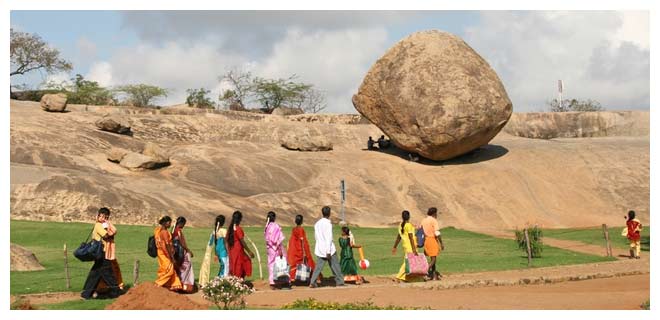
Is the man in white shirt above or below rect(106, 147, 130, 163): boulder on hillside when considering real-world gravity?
below

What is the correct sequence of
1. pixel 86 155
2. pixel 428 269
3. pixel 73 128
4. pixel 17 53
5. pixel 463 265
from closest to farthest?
pixel 428 269, pixel 463 265, pixel 86 155, pixel 73 128, pixel 17 53

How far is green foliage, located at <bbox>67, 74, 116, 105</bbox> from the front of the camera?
190 ft

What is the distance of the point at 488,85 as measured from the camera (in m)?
38.3

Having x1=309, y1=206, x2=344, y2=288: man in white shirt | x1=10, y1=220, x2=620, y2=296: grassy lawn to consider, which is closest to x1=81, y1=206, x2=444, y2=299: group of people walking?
x1=309, y1=206, x2=344, y2=288: man in white shirt

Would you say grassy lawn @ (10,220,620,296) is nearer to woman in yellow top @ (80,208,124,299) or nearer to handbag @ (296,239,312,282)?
woman in yellow top @ (80,208,124,299)

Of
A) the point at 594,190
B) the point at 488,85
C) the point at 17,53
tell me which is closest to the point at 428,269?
the point at 488,85

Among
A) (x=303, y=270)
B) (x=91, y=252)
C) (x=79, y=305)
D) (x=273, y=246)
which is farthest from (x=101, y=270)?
(x=303, y=270)

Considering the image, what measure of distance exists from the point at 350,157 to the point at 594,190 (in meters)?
10.9

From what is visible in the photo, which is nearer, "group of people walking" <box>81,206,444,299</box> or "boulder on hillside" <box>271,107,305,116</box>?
"group of people walking" <box>81,206,444,299</box>

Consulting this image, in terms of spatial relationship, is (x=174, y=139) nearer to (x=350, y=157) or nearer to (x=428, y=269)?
(x=350, y=157)

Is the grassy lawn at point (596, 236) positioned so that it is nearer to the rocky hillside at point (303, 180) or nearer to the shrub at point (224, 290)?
the rocky hillside at point (303, 180)

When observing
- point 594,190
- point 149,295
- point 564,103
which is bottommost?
point 149,295

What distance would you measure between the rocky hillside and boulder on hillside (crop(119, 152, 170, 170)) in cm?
26

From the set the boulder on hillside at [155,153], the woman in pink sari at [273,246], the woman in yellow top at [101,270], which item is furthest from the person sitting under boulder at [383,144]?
the woman in yellow top at [101,270]
